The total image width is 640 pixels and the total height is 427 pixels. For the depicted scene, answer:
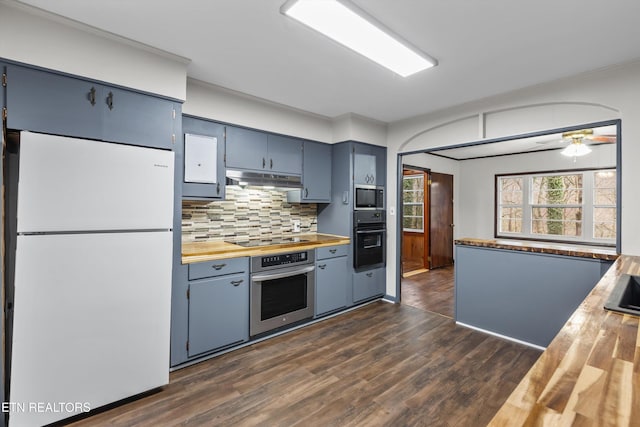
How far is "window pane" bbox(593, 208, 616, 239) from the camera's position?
5402mm

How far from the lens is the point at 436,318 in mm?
3654

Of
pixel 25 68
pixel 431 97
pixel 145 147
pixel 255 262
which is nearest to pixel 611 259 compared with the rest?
pixel 431 97

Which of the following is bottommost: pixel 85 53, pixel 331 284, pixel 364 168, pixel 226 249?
pixel 331 284

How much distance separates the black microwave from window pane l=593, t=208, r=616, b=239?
14.2 feet

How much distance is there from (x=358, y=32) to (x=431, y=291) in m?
3.98

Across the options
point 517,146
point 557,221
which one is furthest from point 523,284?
point 557,221

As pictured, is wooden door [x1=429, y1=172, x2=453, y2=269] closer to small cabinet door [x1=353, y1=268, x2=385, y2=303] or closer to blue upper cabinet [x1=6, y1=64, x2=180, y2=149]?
small cabinet door [x1=353, y1=268, x2=385, y2=303]

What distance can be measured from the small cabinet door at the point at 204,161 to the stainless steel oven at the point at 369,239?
176 cm

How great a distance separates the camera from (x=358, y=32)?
2.00 metres

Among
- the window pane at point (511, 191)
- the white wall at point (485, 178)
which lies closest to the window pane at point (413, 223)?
the white wall at point (485, 178)

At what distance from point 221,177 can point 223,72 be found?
942mm

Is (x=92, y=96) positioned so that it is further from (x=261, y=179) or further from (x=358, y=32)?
(x=358, y=32)

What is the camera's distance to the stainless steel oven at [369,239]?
395 cm

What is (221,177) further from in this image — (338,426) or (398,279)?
(398,279)
